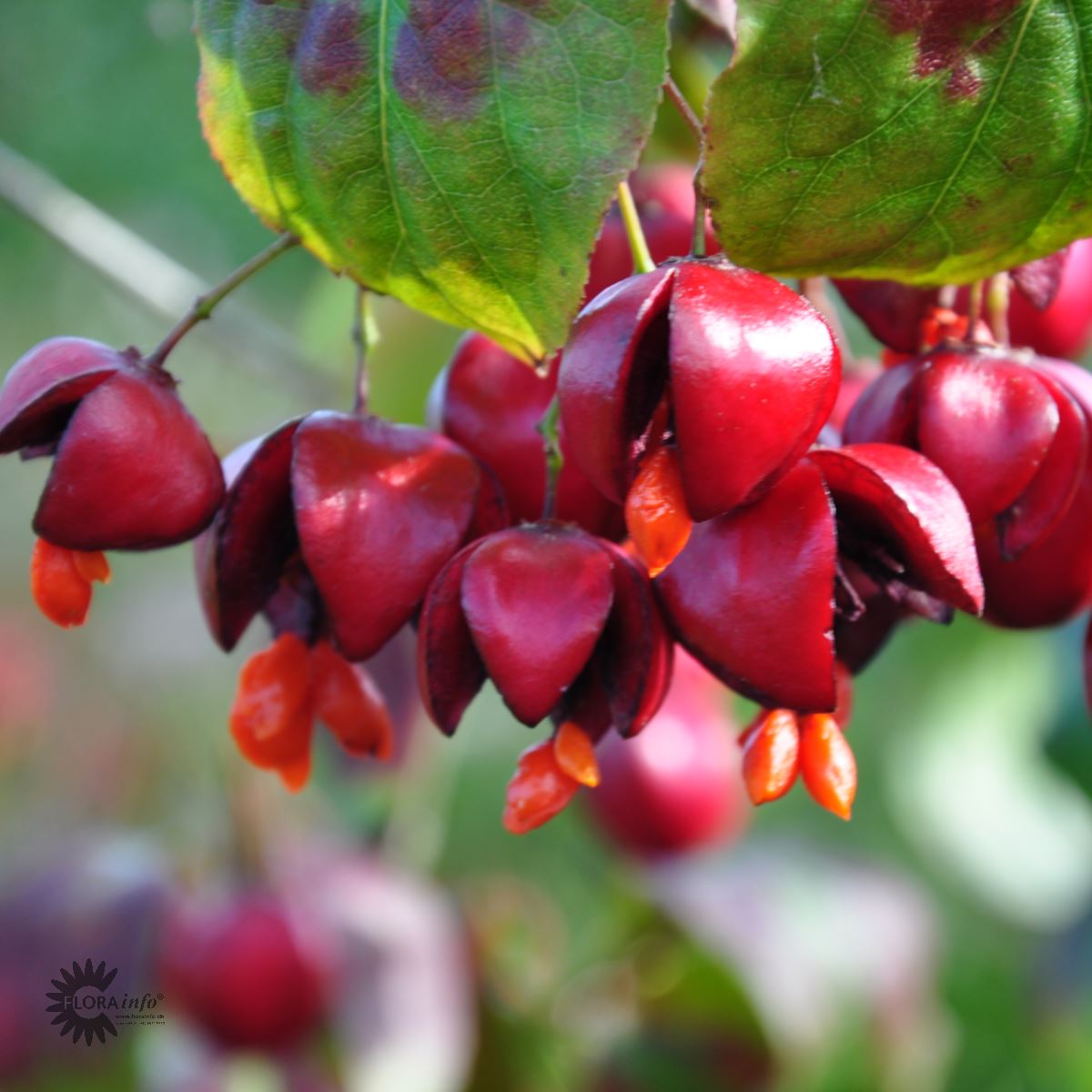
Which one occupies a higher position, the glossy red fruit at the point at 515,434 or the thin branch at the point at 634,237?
the thin branch at the point at 634,237

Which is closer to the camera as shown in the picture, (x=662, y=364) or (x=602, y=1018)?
(x=662, y=364)

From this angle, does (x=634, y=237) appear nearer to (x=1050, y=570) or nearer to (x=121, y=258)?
(x=1050, y=570)

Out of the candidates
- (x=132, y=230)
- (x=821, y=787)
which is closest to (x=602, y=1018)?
(x=821, y=787)

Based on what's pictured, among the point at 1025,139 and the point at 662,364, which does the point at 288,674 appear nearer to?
the point at 662,364

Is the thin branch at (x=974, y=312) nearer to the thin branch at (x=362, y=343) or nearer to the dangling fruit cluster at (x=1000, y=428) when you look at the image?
the dangling fruit cluster at (x=1000, y=428)

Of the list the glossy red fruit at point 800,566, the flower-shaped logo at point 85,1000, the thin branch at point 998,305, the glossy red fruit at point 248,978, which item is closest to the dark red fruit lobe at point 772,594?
the glossy red fruit at point 800,566

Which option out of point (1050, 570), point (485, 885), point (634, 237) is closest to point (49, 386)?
point (634, 237)

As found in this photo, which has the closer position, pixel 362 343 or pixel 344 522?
pixel 344 522
